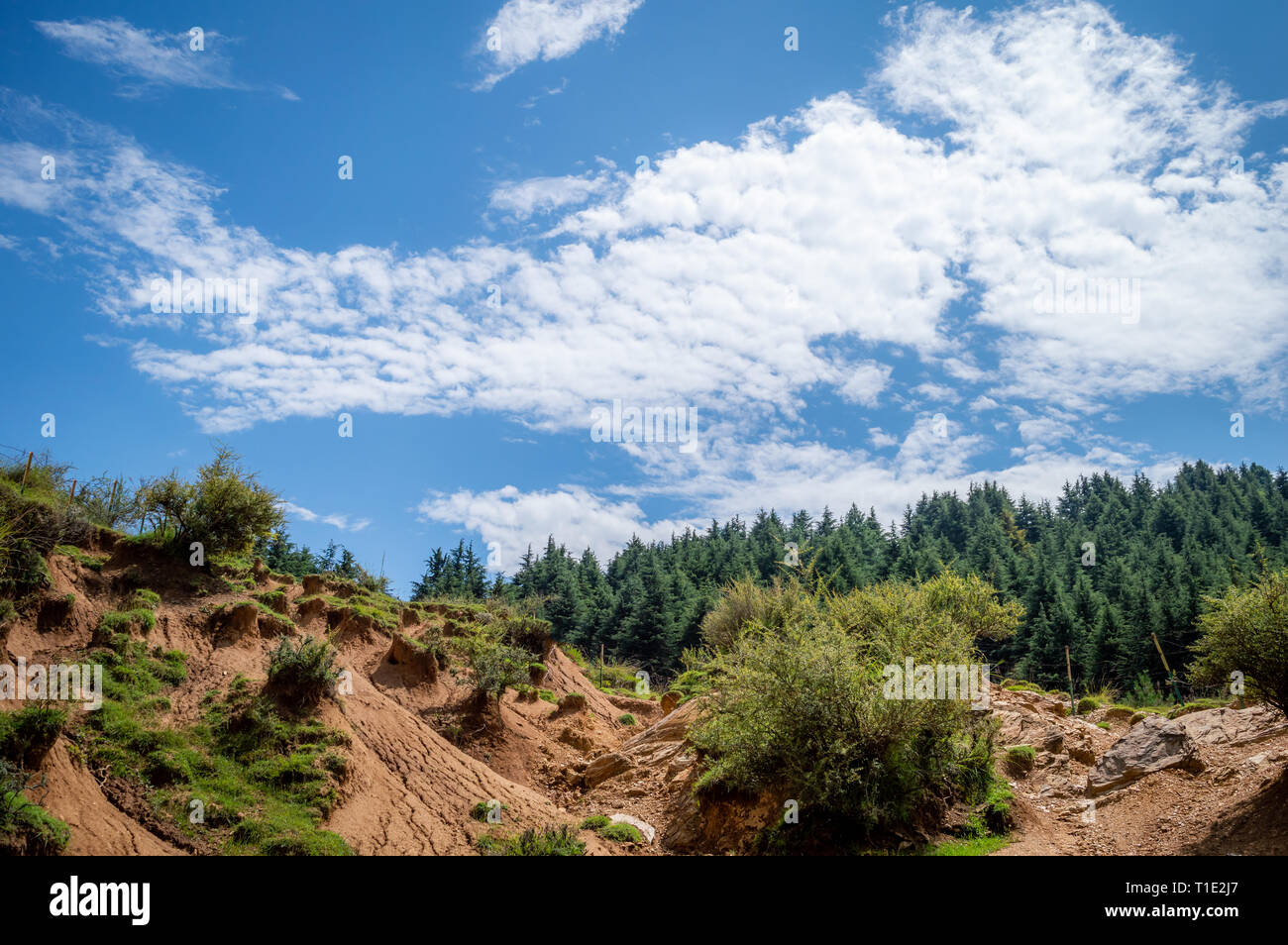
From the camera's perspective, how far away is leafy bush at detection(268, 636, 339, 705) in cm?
1664

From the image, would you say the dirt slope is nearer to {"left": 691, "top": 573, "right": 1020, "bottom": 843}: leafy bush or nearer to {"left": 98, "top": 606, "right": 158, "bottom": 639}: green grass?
{"left": 98, "top": 606, "right": 158, "bottom": 639}: green grass

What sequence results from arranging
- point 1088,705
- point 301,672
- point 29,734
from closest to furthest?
point 29,734 → point 301,672 → point 1088,705

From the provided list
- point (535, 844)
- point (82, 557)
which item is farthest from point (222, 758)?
point (82, 557)

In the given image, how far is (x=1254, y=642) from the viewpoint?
539 inches

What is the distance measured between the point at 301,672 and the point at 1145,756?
19.5 meters

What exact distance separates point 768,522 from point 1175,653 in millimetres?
67389

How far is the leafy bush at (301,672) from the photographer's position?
1664 centimetres

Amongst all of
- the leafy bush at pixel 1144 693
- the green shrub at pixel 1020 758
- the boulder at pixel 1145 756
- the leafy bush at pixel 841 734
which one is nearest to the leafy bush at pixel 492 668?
the leafy bush at pixel 841 734

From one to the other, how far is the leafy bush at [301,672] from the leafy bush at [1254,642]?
61.8 ft

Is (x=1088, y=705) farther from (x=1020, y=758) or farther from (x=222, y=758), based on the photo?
(x=222, y=758)

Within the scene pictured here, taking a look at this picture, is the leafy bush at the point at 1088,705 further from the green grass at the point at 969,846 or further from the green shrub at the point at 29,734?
the green shrub at the point at 29,734

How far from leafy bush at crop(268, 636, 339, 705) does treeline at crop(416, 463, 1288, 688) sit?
18.9 metres

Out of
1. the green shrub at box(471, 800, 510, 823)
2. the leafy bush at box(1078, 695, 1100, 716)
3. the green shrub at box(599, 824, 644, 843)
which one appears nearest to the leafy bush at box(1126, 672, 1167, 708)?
the leafy bush at box(1078, 695, 1100, 716)
